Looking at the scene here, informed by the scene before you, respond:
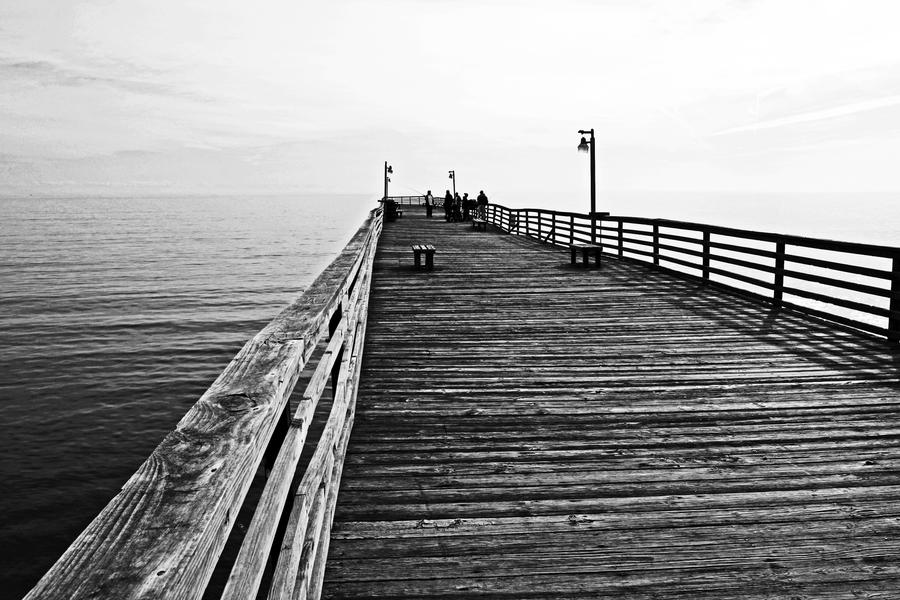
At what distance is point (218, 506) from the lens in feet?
4.06

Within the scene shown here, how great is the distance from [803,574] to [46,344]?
22.8 metres

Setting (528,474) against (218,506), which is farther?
(528,474)

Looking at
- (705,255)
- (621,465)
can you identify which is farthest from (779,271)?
(621,465)

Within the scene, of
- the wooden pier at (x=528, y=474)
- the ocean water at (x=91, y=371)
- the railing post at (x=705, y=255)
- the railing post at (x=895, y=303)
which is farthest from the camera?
the railing post at (x=705, y=255)

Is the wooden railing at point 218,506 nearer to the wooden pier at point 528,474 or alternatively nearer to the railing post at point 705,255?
the wooden pier at point 528,474

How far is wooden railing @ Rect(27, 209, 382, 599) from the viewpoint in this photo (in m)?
1.03

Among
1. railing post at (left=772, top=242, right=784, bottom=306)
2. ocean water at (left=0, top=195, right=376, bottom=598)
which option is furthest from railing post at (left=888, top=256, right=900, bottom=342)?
ocean water at (left=0, top=195, right=376, bottom=598)

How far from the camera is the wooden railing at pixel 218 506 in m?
1.03

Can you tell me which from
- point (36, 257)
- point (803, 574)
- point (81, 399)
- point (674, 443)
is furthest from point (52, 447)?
point (36, 257)

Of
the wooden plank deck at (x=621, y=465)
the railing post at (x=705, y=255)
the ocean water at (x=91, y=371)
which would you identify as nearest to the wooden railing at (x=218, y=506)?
the wooden plank deck at (x=621, y=465)

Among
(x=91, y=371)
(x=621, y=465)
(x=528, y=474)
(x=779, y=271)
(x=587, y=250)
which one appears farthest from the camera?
(x=91, y=371)

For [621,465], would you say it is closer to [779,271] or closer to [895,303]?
[895,303]

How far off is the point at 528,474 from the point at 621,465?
0.64 m

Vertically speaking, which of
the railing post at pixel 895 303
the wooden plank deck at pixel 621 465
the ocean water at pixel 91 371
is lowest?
the ocean water at pixel 91 371
